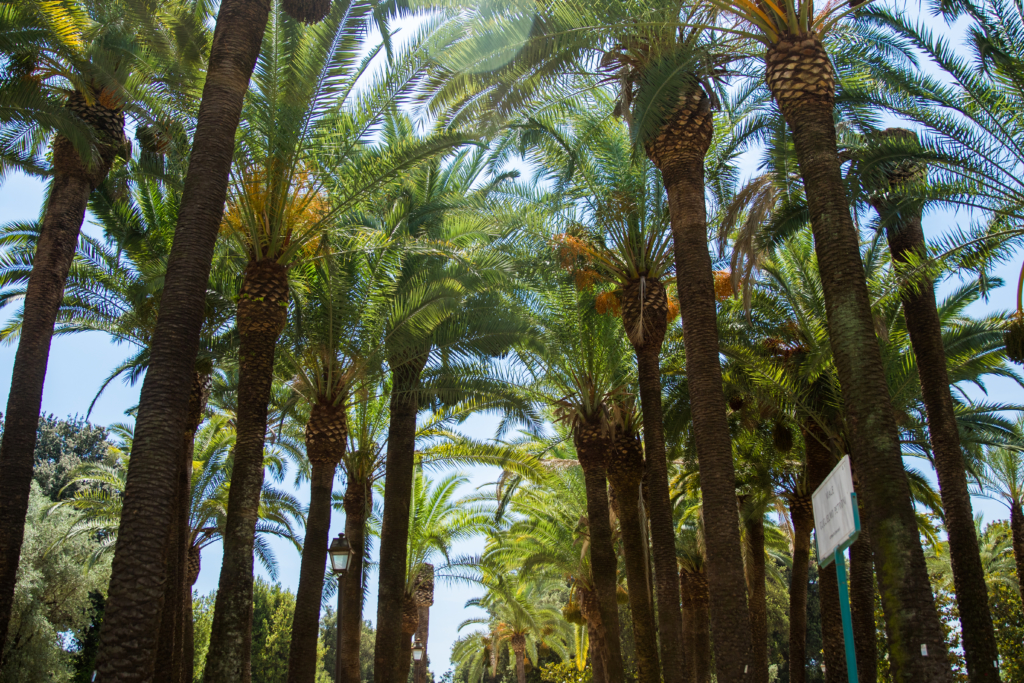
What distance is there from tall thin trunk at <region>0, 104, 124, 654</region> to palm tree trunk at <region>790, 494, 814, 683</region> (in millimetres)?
14886

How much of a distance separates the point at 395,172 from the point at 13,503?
21.6 feet

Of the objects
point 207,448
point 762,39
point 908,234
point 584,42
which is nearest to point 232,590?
point 584,42

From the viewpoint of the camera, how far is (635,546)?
13969mm

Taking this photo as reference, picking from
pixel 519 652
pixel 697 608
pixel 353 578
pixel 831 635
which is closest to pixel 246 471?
pixel 353 578

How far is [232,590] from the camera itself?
31.7 ft

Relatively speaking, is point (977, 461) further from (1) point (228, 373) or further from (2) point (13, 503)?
(2) point (13, 503)

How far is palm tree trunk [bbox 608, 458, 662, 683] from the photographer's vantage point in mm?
12828

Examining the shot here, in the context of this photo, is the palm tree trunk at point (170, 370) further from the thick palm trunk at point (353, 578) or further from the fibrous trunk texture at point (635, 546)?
the thick palm trunk at point (353, 578)

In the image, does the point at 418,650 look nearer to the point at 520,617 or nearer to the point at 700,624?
the point at 520,617

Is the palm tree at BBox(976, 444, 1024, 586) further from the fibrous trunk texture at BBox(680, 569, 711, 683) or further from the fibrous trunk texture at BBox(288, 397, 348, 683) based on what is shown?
the fibrous trunk texture at BBox(288, 397, 348, 683)

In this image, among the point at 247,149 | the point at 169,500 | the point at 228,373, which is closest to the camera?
the point at 169,500

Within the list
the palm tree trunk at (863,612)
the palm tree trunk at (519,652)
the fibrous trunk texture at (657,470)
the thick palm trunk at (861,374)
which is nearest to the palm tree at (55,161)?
the fibrous trunk texture at (657,470)

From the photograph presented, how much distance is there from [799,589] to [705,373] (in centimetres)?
1076

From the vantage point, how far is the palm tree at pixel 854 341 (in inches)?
257
